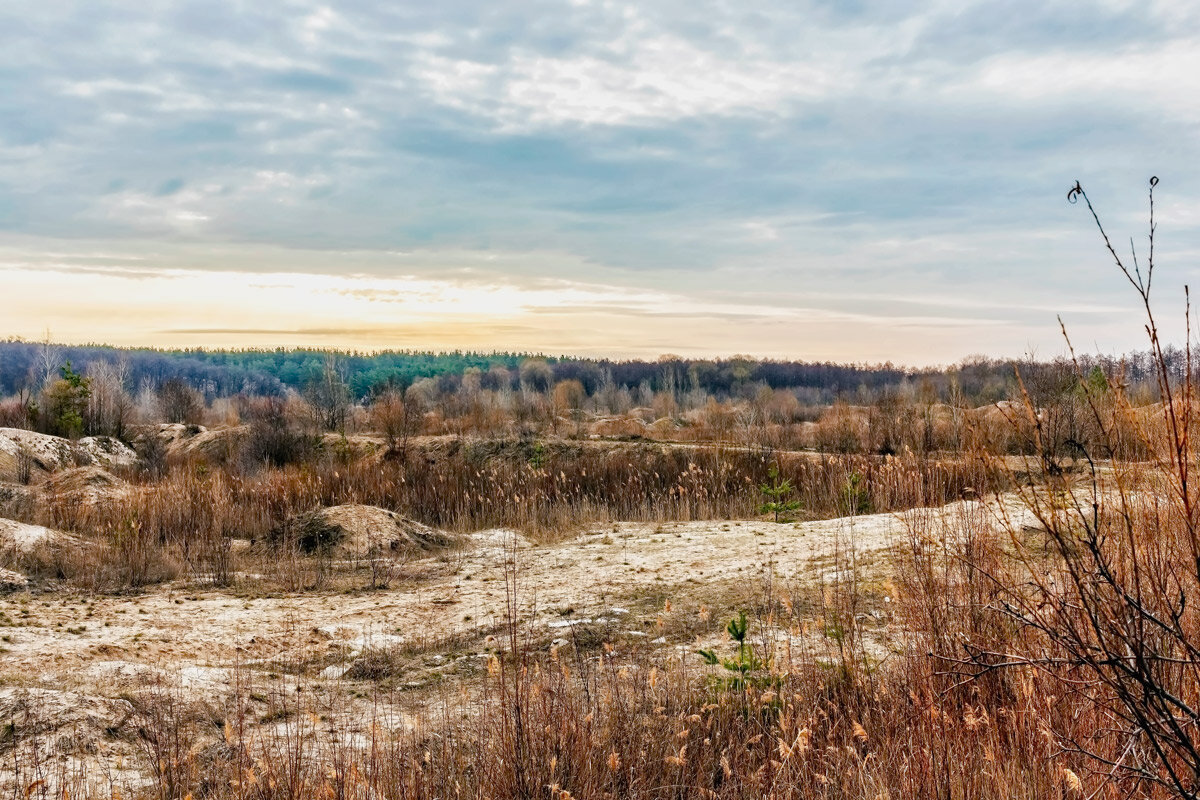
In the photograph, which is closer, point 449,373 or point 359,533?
point 359,533

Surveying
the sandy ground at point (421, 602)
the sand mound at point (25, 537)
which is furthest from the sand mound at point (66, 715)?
the sand mound at point (25, 537)

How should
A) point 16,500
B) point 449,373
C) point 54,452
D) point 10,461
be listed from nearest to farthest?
point 16,500 → point 10,461 → point 54,452 → point 449,373

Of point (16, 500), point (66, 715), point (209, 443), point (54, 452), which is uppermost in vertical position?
point (66, 715)

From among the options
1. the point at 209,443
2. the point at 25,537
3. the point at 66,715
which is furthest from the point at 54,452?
the point at 66,715

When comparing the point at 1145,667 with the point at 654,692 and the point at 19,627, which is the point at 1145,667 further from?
the point at 19,627

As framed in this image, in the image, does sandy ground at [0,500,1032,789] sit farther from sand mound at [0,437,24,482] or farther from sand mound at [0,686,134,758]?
sand mound at [0,437,24,482]

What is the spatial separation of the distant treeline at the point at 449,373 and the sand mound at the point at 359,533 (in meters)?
24.8

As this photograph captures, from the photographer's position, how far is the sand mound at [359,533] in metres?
11.0

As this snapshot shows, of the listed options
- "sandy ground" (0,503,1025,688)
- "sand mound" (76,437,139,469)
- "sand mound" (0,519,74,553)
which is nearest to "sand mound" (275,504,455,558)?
"sandy ground" (0,503,1025,688)

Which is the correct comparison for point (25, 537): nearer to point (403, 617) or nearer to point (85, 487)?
point (85, 487)

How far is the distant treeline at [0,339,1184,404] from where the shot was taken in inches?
2233

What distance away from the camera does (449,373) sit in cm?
10612

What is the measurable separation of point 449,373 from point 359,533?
96248 millimetres

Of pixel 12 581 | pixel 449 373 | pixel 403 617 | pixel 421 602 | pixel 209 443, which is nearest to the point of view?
pixel 403 617
